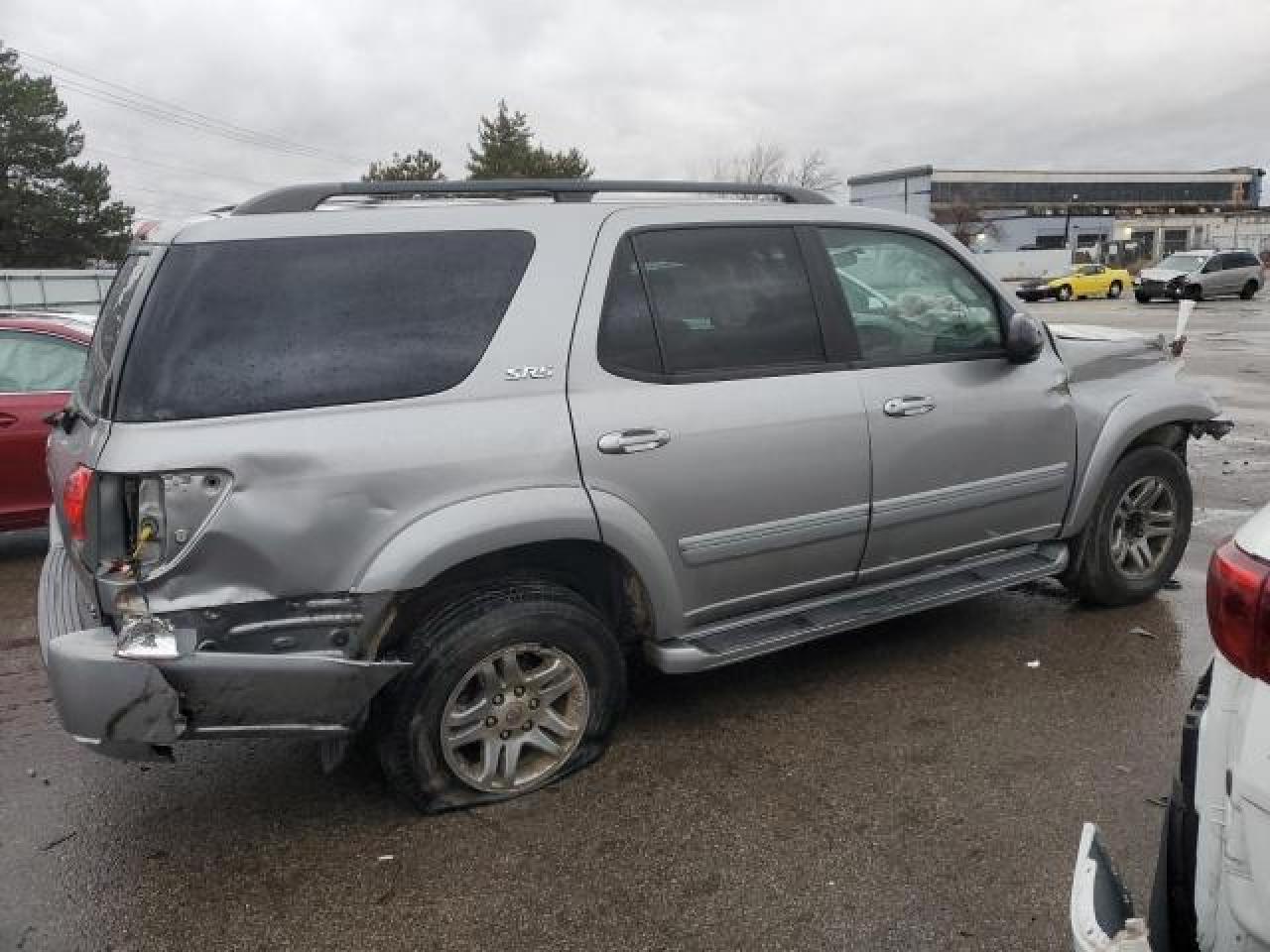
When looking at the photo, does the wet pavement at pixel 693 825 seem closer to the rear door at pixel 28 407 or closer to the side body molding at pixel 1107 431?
the side body molding at pixel 1107 431

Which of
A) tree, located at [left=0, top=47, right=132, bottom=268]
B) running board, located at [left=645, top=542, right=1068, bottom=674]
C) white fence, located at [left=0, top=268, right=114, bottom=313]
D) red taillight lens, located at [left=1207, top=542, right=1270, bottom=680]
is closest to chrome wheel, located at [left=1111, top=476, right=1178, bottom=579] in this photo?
running board, located at [left=645, top=542, right=1068, bottom=674]

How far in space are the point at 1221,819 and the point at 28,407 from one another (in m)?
6.30

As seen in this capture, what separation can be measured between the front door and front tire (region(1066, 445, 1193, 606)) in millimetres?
362

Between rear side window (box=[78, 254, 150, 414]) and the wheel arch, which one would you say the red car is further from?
the wheel arch

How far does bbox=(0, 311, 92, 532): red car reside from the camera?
19.0 ft

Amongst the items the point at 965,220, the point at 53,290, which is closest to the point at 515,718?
the point at 53,290

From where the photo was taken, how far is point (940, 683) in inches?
157

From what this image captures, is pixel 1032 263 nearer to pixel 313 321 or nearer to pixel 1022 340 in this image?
pixel 1022 340

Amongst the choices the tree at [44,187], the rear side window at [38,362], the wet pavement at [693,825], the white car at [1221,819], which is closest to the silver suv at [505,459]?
the wet pavement at [693,825]

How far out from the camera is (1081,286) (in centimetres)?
4006

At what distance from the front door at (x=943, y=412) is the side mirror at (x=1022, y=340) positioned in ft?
0.16

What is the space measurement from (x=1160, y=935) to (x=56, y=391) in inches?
247

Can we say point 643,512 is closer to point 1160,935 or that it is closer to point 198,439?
point 198,439

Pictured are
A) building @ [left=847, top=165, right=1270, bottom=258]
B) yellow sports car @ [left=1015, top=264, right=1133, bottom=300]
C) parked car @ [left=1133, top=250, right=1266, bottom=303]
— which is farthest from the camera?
building @ [left=847, top=165, right=1270, bottom=258]
